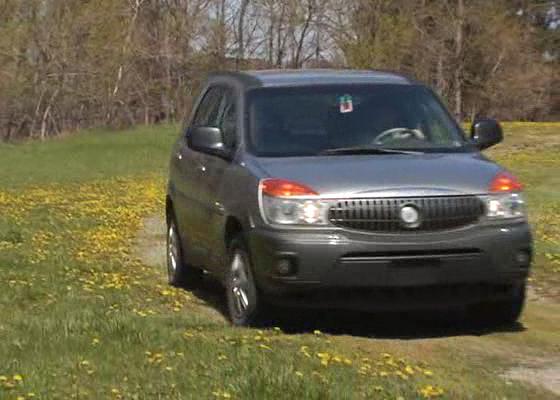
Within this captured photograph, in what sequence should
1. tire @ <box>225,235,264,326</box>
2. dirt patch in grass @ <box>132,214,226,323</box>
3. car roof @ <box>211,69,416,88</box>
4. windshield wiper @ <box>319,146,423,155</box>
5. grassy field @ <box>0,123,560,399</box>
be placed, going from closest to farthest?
grassy field @ <box>0,123,560,399</box>
tire @ <box>225,235,264,326</box>
windshield wiper @ <box>319,146,423,155</box>
car roof @ <box>211,69,416,88</box>
dirt patch in grass @ <box>132,214,226,323</box>

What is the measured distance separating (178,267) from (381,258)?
3.36 meters

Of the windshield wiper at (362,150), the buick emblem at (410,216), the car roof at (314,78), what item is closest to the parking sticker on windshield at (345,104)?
the car roof at (314,78)

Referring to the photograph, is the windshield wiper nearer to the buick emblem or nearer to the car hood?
the car hood

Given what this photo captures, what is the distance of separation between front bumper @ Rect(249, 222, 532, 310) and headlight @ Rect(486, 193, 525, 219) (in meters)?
0.12

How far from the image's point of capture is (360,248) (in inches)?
308

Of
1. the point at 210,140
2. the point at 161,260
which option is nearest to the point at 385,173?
the point at 210,140

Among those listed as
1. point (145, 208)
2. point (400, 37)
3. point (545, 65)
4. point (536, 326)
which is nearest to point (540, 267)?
point (536, 326)

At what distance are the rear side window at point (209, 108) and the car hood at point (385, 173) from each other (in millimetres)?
1630

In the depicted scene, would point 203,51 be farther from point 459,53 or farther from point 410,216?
point 410,216

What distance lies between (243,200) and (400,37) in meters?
47.3

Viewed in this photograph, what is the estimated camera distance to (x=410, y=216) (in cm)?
790

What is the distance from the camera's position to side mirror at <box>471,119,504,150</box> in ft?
31.1

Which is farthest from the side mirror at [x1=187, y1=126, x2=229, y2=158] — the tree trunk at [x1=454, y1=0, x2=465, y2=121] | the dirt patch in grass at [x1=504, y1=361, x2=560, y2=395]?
the tree trunk at [x1=454, y1=0, x2=465, y2=121]

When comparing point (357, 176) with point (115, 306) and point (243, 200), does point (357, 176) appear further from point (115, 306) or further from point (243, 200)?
point (115, 306)
